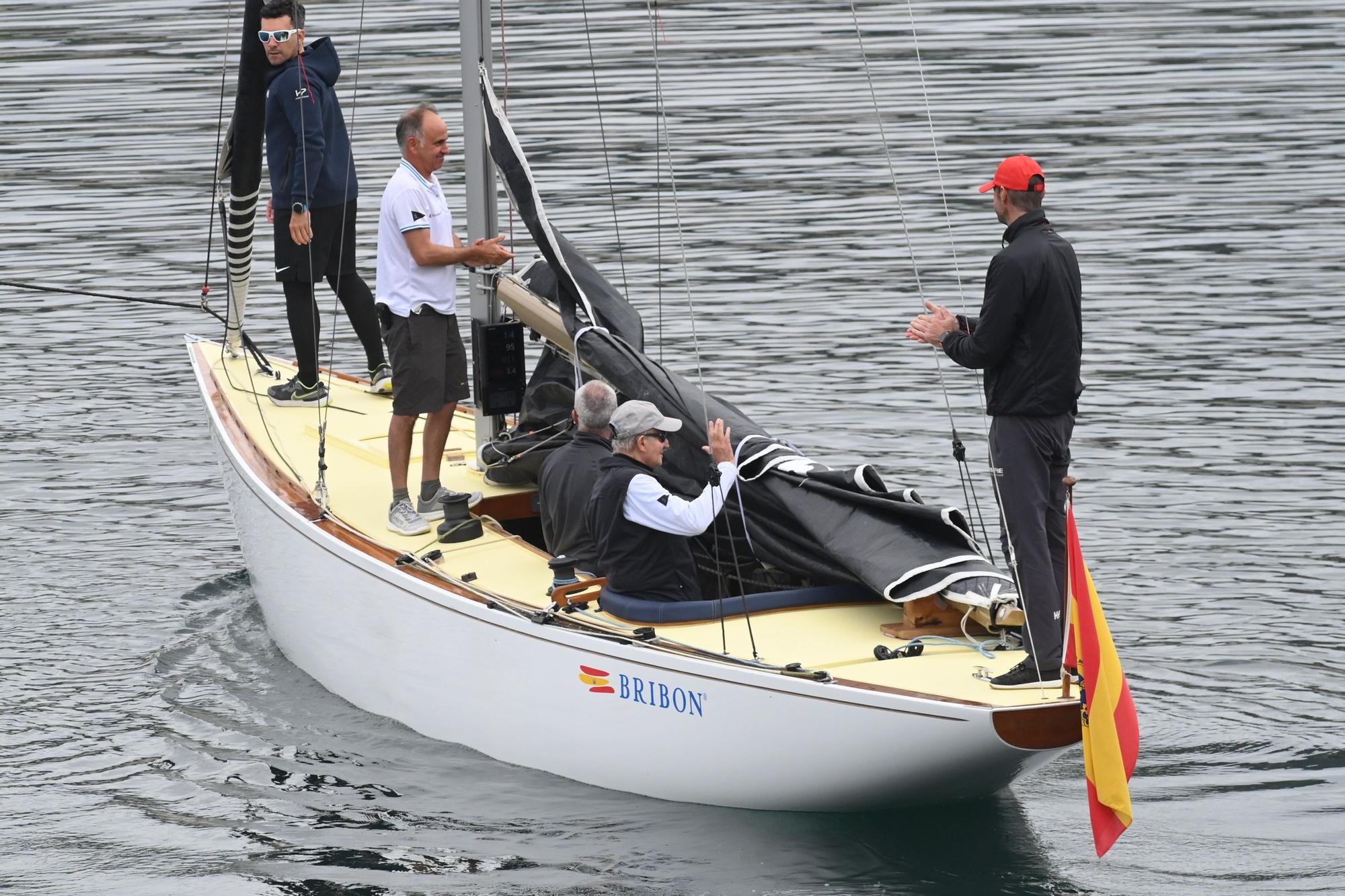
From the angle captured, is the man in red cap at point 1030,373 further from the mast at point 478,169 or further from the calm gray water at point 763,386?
the mast at point 478,169

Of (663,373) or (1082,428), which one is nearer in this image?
(663,373)

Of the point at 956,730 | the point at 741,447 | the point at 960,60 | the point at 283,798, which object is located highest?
the point at 960,60

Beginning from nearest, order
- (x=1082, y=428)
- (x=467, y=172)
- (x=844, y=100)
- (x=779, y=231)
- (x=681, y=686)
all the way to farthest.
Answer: (x=681, y=686) < (x=467, y=172) < (x=1082, y=428) < (x=779, y=231) < (x=844, y=100)

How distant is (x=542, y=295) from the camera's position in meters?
8.51

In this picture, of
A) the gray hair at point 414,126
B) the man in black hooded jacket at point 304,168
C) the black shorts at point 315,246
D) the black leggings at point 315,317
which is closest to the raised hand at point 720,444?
the gray hair at point 414,126

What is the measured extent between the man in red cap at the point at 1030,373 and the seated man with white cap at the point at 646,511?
107cm

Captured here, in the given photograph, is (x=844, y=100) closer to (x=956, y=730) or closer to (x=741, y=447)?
(x=741, y=447)

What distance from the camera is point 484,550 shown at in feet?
26.0

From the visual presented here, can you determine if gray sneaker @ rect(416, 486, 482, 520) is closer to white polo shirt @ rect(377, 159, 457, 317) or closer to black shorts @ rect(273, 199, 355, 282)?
white polo shirt @ rect(377, 159, 457, 317)

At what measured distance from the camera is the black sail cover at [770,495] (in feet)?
22.0

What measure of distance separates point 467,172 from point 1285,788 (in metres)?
4.61

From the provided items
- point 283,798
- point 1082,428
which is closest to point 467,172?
point 283,798

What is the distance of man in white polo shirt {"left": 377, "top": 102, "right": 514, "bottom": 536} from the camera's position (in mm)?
7871

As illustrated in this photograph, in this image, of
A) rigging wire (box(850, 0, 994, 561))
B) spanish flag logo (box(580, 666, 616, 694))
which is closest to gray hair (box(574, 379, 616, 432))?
spanish flag logo (box(580, 666, 616, 694))
